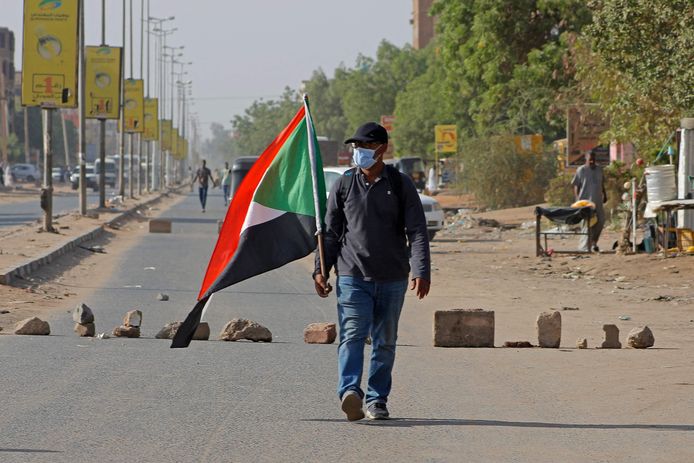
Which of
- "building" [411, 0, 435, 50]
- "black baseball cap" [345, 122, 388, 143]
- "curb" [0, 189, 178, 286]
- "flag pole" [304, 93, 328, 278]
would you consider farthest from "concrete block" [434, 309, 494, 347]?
"building" [411, 0, 435, 50]

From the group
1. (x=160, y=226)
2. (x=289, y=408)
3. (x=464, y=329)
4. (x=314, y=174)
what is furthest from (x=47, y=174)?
(x=289, y=408)

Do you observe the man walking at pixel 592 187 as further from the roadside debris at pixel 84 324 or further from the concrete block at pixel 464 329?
the roadside debris at pixel 84 324

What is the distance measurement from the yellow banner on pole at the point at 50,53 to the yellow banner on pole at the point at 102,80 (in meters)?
15.8

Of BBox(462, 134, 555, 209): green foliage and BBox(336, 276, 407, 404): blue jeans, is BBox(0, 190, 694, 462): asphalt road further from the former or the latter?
BBox(462, 134, 555, 209): green foliage

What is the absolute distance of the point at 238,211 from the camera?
31.1ft

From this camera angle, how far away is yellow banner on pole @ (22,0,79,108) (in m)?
30.7

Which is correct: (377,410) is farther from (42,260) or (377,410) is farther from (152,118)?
(152,118)

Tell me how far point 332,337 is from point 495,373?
2387 mm

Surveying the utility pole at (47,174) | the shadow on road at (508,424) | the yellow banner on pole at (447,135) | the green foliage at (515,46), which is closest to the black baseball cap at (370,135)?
the shadow on road at (508,424)

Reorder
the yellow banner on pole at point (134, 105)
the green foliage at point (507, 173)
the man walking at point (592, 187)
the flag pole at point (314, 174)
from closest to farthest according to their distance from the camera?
the flag pole at point (314, 174)
the man walking at point (592, 187)
the green foliage at point (507, 173)
the yellow banner on pole at point (134, 105)

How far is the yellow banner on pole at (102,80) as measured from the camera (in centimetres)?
4694

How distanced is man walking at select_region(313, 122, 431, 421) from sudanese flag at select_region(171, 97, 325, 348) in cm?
68

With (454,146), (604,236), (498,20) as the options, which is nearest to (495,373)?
(604,236)

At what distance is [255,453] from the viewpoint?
7398 millimetres
